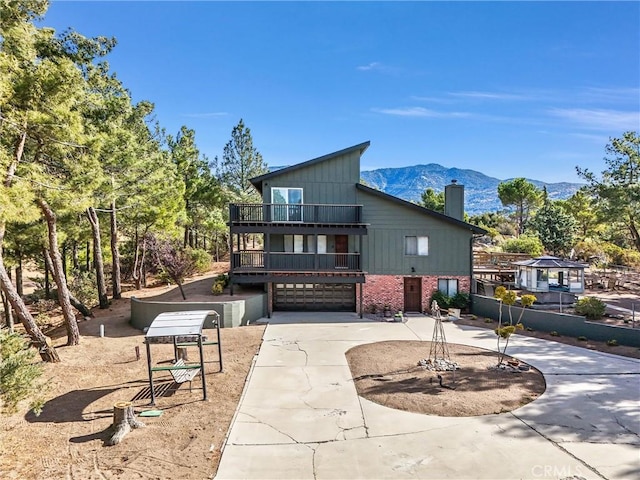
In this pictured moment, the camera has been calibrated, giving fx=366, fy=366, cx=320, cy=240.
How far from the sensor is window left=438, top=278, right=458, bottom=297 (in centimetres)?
1991

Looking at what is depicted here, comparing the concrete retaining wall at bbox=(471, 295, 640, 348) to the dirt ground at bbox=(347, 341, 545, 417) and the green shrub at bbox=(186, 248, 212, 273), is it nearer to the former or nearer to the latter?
the dirt ground at bbox=(347, 341, 545, 417)

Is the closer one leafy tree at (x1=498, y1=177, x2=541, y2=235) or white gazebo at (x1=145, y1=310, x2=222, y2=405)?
white gazebo at (x1=145, y1=310, x2=222, y2=405)

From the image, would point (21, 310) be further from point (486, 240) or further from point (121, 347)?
point (486, 240)

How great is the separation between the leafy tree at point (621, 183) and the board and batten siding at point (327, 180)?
1884cm

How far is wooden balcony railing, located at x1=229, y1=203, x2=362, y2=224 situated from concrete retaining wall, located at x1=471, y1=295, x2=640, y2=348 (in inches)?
326

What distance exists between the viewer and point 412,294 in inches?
794

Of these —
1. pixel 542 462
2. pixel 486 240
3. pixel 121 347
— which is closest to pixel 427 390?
pixel 542 462

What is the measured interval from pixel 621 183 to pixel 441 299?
17526 millimetres

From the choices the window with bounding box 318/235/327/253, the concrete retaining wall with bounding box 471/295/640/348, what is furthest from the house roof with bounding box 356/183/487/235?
the concrete retaining wall with bounding box 471/295/640/348

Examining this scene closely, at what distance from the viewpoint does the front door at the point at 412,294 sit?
20.1m

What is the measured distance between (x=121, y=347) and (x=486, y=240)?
49.5 metres

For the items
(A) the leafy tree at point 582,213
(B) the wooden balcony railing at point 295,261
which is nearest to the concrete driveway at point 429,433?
(B) the wooden balcony railing at point 295,261

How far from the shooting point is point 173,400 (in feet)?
30.0

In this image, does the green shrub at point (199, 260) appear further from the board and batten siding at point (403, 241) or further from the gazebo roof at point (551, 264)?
the gazebo roof at point (551, 264)
